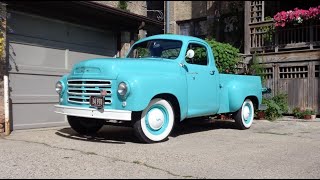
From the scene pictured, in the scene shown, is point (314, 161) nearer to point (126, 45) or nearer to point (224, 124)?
point (224, 124)

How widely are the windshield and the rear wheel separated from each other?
1.72 metres

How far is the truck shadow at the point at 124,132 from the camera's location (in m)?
7.95

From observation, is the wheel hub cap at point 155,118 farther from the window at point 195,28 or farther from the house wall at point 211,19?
the window at point 195,28

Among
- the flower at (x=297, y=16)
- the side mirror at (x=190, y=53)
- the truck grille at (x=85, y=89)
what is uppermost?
the flower at (x=297, y=16)

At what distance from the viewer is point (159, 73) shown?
7.58 m

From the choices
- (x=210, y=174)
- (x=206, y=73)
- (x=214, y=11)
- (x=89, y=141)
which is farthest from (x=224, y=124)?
(x=214, y=11)

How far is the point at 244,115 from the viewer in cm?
1014

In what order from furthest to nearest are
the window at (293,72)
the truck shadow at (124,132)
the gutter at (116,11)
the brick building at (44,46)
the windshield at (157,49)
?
the window at (293,72) < the gutter at (116,11) < the brick building at (44,46) < the windshield at (157,49) < the truck shadow at (124,132)

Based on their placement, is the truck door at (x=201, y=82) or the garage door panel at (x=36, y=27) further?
the garage door panel at (x=36, y=27)

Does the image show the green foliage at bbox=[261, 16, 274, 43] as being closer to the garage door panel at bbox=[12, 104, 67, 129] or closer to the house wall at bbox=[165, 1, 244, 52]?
the house wall at bbox=[165, 1, 244, 52]

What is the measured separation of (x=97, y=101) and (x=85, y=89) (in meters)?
0.49

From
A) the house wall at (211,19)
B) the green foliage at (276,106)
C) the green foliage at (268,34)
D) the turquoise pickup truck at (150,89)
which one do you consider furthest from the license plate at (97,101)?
the house wall at (211,19)

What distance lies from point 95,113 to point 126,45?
620 cm

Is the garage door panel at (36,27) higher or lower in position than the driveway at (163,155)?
higher
